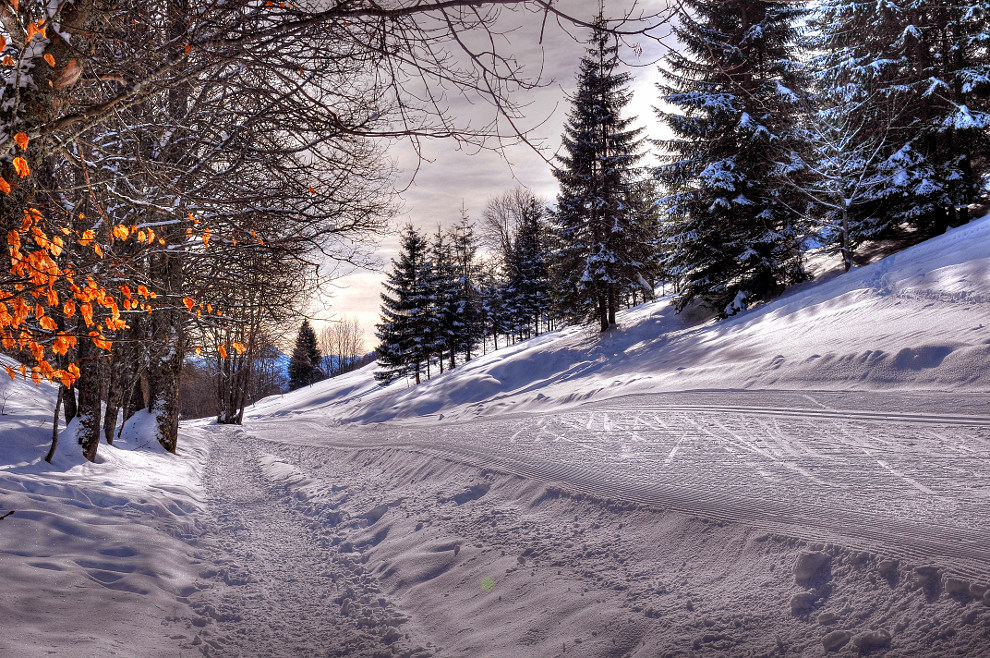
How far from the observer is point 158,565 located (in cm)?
435

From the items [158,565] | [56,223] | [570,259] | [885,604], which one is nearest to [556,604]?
[885,604]

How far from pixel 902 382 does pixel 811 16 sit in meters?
17.6

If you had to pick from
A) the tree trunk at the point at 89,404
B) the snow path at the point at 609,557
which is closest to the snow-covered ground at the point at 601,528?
the snow path at the point at 609,557

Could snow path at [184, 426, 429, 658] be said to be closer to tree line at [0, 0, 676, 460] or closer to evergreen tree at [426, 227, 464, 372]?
tree line at [0, 0, 676, 460]

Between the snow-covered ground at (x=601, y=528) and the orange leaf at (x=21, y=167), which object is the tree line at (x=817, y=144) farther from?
the orange leaf at (x=21, y=167)

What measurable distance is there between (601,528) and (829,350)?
526 cm

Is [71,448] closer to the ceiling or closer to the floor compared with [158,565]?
closer to the ceiling

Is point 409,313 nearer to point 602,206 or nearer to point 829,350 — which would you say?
point 602,206

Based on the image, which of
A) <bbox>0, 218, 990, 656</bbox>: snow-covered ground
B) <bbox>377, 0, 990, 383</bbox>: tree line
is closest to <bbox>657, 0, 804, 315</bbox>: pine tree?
<bbox>377, 0, 990, 383</bbox>: tree line

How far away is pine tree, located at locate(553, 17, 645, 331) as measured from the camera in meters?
19.2

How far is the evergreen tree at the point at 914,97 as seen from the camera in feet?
47.3

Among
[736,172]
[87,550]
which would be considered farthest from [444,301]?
[87,550]

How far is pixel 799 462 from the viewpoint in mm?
4590

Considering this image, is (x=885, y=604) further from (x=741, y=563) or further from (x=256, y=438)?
(x=256, y=438)
